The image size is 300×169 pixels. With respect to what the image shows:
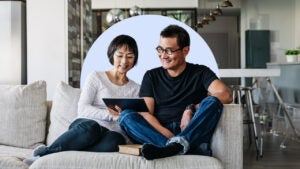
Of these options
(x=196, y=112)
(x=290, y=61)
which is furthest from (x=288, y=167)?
(x=290, y=61)

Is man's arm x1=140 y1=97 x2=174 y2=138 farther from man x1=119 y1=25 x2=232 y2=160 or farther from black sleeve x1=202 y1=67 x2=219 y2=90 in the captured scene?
black sleeve x1=202 y1=67 x2=219 y2=90

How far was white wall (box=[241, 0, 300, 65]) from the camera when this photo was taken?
10.1m

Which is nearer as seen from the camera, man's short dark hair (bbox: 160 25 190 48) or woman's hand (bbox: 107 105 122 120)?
woman's hand (bbox: 107 105 122 120)

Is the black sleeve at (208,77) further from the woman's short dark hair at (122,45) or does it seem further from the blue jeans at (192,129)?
the woman's short dark hair at (122,45)

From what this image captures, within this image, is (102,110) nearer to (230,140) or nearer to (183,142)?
(183,142)

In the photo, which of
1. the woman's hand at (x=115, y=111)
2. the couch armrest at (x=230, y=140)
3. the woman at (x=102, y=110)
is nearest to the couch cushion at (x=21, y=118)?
the woman at (x=102, y=110)

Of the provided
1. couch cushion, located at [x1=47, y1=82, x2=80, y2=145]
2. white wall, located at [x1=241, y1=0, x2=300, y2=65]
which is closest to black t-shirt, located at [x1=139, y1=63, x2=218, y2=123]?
couch cushion, located at [x1=47, y1=82, x2=80, y2=145]

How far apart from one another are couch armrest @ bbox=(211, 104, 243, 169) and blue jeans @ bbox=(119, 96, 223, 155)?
0.14 feet

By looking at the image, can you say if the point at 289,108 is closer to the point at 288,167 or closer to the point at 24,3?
the point at 288,167

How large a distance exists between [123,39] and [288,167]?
233 cm

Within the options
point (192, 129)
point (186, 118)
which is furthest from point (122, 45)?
point (192, 129)

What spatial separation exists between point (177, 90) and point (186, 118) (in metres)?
0.20

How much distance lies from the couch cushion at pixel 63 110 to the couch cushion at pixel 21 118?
12 centimetres

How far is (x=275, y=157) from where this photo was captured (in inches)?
178
